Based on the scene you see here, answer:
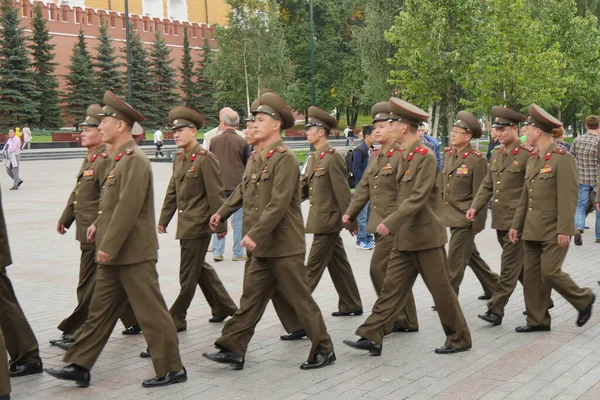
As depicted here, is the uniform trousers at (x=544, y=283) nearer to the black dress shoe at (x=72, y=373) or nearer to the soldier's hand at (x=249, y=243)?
the soldier's hand at (x=249, y=243)

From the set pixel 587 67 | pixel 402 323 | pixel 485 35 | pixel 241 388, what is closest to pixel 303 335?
pixel 402 323

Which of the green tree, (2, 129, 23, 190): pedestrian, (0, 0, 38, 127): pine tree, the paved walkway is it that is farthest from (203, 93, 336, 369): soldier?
the green tree

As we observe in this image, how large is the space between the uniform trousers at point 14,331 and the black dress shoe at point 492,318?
156 inches

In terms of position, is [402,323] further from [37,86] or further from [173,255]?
[37,86]

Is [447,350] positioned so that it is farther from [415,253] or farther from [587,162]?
[587,162]

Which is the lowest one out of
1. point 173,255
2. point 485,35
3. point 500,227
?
point 173,255

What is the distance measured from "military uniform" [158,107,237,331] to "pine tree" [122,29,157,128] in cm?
5458

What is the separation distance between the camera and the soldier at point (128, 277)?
5949 millimetres

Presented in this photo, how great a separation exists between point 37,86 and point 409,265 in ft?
176

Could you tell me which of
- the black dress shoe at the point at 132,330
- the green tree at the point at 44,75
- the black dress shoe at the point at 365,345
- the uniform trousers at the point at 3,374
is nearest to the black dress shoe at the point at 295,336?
the black dress shoe at the point at 365,345

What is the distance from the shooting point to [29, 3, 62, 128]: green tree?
5653cm

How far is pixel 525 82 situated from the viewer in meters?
37.6

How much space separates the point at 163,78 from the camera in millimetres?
64250

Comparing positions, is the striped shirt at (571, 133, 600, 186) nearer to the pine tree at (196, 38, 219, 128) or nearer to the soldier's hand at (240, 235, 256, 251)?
the soldier's hand at (240, 235, 256, 251)
